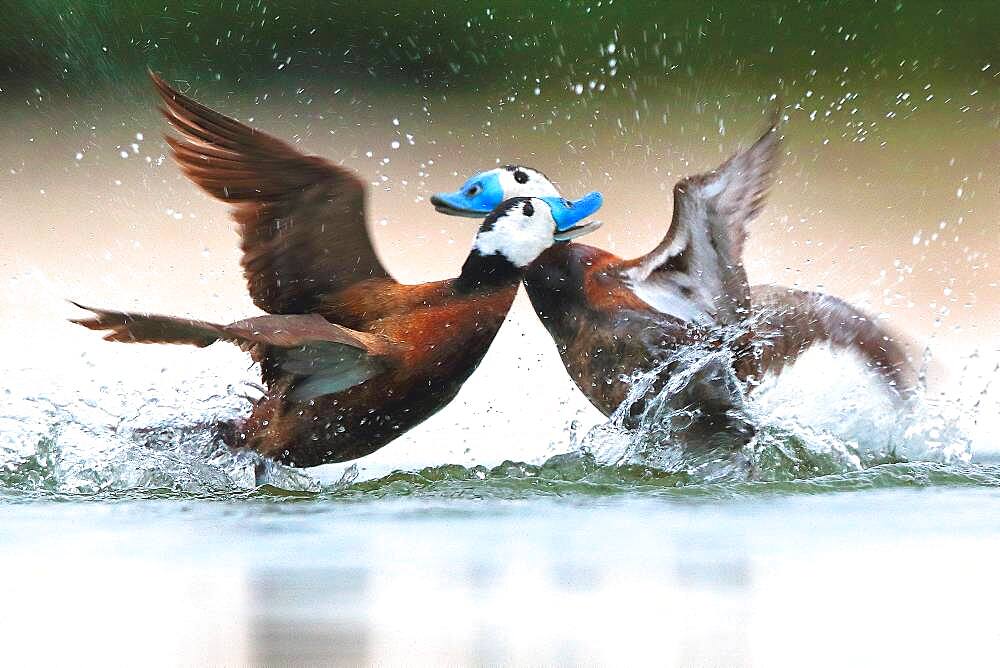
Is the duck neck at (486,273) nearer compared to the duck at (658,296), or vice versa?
the duck neck at (486,273)

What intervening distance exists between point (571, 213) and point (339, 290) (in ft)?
2.08

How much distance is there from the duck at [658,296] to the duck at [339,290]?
131 mm

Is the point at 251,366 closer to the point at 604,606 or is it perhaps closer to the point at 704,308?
the point at 704,308

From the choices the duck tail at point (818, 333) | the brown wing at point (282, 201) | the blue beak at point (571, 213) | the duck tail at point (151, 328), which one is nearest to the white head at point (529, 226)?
the blue beak at point (571, 213)

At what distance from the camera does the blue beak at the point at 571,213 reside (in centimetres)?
437

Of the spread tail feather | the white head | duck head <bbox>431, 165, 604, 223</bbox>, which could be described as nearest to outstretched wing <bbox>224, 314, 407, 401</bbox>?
the spread tail feather

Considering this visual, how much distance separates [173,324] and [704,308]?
4.97ft

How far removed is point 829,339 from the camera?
4.74 m

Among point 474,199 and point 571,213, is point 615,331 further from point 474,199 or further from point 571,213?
point 474,199

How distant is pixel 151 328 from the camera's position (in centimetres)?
357

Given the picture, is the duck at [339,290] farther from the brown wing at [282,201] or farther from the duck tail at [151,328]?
the duck tail at [151,328]

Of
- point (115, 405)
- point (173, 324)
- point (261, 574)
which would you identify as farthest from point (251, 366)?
point (261, 574)

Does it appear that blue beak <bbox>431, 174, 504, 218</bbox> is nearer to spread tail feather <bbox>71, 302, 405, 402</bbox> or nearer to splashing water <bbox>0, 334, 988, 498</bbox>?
spread tail feather <bbox>71, 302, 405, 402</bbox>

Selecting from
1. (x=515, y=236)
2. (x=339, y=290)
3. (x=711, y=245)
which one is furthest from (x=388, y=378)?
(x=711, y=245)
